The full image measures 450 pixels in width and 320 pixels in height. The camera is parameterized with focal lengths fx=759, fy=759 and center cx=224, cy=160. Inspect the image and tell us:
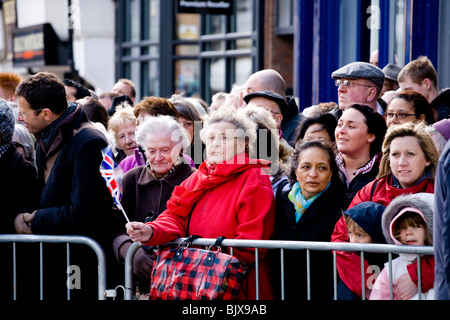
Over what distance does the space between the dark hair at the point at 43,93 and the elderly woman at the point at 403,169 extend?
81.0 inches

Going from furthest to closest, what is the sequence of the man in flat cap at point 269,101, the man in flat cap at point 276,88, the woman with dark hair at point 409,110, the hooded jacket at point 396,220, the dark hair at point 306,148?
the man in flat cap at point 276,88, the man in flat cap at point 269,101, the woman with dark hair at point 409,110, the dark hair at point 306,148, the hooded jacket at point 396,220

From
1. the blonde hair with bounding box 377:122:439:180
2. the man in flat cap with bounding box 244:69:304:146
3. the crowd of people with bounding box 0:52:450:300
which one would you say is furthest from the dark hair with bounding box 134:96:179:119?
the blonde hair with bounding box 377:122:439:180

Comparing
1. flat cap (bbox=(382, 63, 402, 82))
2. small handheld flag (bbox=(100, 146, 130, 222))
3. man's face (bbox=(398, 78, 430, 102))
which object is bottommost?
small handheld flag (bbox=(100, 146, 130, 222))

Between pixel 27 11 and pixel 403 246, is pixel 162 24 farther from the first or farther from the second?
pixel 403 246

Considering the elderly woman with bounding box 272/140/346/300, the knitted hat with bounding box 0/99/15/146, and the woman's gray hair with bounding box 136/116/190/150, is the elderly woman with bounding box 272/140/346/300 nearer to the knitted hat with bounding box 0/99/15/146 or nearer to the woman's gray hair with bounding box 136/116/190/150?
the woman's gray hair with bounding box 136/116/190/150

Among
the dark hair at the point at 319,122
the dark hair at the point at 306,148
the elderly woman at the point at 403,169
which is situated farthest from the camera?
the dark hair at the point at 319,122

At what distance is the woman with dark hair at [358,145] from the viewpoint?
518 centimetres

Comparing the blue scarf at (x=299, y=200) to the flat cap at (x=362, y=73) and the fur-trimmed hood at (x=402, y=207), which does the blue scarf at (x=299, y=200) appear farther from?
the flat cap at (x=362, y=73)

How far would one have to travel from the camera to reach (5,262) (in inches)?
207

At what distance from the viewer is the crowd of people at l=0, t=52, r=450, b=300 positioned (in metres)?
4.36

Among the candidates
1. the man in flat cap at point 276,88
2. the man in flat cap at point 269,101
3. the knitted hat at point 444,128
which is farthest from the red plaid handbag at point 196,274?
the man in flat cap at point 276,88

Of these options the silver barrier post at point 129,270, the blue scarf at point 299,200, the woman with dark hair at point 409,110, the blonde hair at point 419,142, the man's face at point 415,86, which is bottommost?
the silver barrier post at point 129,270

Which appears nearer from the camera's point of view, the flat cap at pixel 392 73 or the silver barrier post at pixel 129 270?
the silver barrier post at pixel 129 270

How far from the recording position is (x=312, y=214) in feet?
15.6
